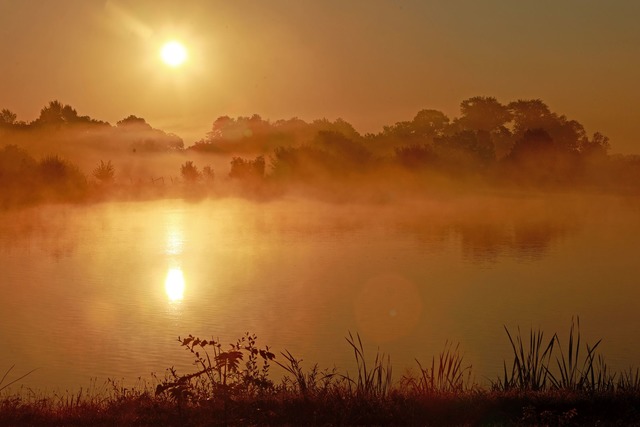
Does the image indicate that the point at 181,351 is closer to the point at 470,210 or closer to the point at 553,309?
the point at 553,309

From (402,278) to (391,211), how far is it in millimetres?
55264

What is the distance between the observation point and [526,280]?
40156 mm

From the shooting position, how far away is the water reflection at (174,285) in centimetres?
3512

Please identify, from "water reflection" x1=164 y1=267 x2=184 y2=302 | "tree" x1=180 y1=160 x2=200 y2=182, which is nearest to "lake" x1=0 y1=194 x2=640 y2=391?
"water reflection" x1=164 y1=267 x2=184 y2=302

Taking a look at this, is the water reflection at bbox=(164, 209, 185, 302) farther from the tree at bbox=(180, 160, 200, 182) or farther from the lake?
the tree at bbox=(180, 160, 200, 182)

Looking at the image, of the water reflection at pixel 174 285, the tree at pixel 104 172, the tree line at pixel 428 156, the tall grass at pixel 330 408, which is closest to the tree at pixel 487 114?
the tree line at pixel 428 156

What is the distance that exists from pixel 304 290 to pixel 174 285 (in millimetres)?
6125

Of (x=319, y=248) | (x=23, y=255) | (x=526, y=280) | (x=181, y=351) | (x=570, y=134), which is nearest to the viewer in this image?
(x=181, y=351)

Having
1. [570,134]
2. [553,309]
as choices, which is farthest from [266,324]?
[570,134]

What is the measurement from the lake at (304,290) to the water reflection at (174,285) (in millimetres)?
60

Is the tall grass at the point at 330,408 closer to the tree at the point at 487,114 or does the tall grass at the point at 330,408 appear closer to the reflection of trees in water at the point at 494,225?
the reflection of trees in water at the point at 494,225

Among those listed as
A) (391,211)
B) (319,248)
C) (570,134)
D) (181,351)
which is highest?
(570,134)

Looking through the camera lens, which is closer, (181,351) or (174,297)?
(181,351)

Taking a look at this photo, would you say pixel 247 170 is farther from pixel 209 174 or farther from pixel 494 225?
pixel 494 225
